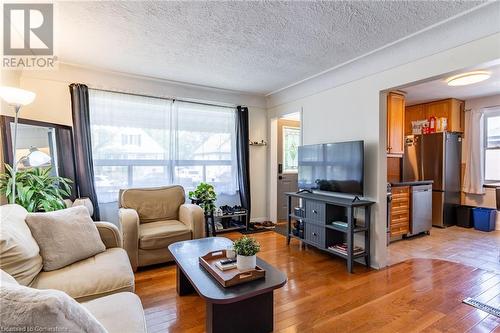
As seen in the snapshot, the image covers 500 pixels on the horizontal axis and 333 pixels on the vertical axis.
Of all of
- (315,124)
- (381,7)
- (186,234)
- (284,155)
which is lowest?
(186,234)

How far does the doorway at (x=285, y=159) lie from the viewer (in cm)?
508

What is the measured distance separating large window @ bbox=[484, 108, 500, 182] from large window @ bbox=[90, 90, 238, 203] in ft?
15.1

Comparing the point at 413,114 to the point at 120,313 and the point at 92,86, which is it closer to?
the point at 92,86

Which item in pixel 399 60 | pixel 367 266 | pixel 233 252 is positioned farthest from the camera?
pixel 367 266

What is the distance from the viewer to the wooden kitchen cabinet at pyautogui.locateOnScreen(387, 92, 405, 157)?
3.65 metres

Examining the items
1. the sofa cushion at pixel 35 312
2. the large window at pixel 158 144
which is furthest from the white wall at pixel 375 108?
the sofa cushion at pixel 35 312

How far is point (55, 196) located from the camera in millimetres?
2660

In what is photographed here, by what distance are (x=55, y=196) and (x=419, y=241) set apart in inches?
190

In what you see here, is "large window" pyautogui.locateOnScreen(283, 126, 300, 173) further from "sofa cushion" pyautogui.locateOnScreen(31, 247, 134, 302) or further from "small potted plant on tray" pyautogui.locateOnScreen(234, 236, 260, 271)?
"sofa cushion" pyautogui.locateOnScreen(31, 247, 134, 302)

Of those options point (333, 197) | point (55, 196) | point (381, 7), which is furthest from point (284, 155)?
point (55, 196)

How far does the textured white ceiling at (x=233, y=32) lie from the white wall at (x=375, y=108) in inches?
13.7

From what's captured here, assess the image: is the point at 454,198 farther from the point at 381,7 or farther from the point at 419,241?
the point at 381,7

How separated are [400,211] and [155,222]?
3.58 metres

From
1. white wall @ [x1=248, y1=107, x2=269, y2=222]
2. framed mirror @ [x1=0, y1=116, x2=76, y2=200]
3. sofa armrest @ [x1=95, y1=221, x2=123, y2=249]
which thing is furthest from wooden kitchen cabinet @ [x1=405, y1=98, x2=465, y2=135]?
framed mirror @ [x1=0, y1=116, x2=76, y2=200]
